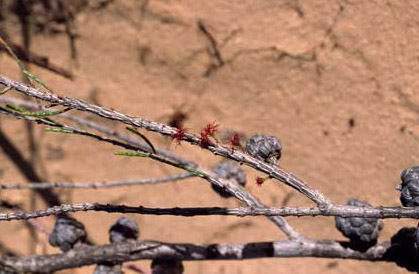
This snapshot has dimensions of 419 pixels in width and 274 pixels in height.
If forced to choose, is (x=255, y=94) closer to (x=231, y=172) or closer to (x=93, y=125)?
(x=231, y=172)

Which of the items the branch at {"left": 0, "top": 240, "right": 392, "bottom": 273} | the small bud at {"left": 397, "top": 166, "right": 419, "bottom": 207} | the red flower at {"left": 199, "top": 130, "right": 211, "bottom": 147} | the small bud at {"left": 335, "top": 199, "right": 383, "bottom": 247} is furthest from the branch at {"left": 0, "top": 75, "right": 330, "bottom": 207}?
the branch at {"left": 0, "top": 240, "right": 392, "bottom": 273}

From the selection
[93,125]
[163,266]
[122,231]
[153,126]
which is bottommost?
[163,266]

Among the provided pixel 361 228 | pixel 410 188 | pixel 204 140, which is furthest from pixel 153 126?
pixel 361 228

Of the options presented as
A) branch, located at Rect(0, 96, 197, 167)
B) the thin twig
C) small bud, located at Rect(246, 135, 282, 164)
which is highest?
branch, located at Rect(0, 96, 197, 167)

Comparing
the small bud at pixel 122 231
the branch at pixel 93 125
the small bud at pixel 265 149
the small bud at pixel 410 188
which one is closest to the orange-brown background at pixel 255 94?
the branch at pixel 93 125

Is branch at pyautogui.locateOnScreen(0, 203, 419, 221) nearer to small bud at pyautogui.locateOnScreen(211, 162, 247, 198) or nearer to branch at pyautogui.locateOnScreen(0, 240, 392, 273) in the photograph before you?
branch at pyautogui.locateOnScreen(0, 240, 392, 273)

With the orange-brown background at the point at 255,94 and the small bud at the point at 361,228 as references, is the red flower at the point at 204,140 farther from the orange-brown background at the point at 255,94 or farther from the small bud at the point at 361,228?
the orange-brown background at the point at 255,94

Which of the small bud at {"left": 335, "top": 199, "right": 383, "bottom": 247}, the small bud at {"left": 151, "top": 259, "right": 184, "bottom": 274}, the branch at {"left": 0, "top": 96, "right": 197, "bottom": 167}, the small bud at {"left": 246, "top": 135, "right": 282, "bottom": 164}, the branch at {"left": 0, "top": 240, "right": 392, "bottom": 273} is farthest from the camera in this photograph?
the branch at {"left": 0, "top": 96, "right": 197, "bottom": 167}
